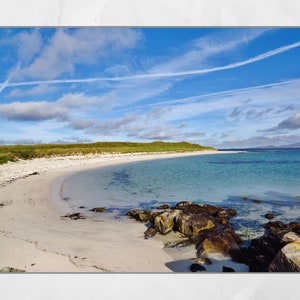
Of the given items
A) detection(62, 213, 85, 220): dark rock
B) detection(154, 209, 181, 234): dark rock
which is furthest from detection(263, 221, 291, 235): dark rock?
detection(62, 213, 85, 220): dark rock

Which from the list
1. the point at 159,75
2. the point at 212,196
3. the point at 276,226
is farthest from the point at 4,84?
the point at 212,196

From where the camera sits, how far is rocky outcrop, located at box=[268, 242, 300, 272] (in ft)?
9.30

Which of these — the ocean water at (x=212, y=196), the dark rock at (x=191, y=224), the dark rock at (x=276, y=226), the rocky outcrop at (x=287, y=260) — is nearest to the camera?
the rocky outcrop at (x=287, y=260)

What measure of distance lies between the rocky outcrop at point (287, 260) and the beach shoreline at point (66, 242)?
1134 mm

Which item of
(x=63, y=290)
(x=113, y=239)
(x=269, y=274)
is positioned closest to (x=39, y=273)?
(x=63, y=290)

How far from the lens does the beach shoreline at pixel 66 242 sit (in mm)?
3238

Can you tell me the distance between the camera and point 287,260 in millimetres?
2902

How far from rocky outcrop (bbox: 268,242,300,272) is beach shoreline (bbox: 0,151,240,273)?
3.72ft

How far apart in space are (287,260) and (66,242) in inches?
106
